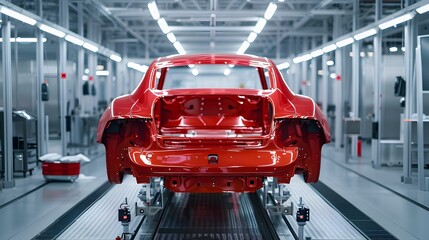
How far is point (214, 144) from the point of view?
438 cm

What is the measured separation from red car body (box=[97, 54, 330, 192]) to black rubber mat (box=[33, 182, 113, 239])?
0.82 meters

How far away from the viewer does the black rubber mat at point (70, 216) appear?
4.96m

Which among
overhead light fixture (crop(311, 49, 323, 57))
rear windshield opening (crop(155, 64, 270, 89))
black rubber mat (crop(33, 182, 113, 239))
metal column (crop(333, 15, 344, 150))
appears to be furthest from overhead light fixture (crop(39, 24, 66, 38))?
rear windshield opening (crop(155, 64, 270, 89))

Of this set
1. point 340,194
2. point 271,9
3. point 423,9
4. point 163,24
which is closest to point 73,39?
point 163,24

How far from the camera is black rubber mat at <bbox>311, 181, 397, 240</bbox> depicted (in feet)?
16.5

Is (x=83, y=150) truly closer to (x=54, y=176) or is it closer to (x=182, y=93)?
(x=54, y=176)

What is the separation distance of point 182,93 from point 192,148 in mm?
621

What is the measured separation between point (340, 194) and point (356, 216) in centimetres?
146

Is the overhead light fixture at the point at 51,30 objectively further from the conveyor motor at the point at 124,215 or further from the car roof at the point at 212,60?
the conveyor motor at the point at 124,215

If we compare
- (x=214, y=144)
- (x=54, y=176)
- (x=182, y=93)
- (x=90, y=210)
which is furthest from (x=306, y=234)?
(x=54, y=176)

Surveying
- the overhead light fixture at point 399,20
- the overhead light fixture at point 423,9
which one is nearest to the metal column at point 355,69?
the overhead light fixture at point 399,20

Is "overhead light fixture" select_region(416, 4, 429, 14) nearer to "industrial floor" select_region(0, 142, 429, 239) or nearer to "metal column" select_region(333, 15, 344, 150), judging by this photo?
"industrial floor" select_region(0, 142, 429, 239)

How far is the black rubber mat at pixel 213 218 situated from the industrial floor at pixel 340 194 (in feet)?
2.53

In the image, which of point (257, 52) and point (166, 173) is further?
point (257, 52)
